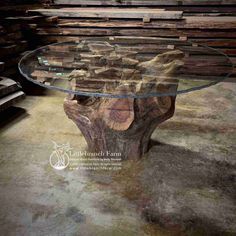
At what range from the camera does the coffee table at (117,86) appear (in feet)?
6.93

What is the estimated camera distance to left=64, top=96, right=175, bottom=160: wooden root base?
7.50 ft

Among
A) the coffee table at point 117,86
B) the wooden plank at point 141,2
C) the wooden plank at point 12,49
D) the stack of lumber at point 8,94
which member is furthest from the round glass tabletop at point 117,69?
the wooden plank at point 141,2

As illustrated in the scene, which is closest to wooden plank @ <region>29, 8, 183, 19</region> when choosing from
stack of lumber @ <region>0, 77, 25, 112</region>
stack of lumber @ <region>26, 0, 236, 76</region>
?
stack of lumber @ <region>26, 0, 236, 76</region>

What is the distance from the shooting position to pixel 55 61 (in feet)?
9.75

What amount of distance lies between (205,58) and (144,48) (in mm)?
1063

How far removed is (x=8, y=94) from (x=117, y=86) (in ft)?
7.09

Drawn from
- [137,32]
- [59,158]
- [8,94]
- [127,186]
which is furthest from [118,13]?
[127,186]

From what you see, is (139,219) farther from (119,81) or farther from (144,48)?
(144,48)

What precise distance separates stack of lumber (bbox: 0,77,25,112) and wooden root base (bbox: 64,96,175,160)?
1415 millimetres

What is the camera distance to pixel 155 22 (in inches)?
191

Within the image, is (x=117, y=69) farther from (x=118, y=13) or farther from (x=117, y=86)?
(x=118, y=13)

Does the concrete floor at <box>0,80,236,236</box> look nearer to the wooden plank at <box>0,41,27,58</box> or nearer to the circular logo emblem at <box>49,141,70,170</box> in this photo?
the circular logo emblem at <box>49,141,70,170</box>

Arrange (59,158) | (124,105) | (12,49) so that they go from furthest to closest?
1. (12,49)
2. (59,158)
3. (124,105)

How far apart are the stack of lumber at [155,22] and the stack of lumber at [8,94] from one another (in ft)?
6.11
